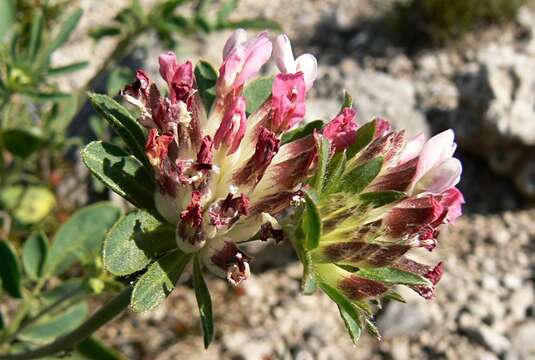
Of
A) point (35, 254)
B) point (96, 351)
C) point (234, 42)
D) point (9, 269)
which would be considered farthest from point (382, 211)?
point (35, 254)

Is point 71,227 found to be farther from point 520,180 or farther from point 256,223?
point 520,180

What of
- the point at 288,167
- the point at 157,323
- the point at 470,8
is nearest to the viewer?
the point at 288,167

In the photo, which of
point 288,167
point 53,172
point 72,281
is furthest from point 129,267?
point 53,172

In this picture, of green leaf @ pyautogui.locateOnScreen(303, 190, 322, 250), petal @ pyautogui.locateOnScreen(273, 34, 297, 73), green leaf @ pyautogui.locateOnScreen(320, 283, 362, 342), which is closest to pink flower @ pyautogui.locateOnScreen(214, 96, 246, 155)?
petal @ pyautogui.locateOnScreen(273, 34, 297, 73)

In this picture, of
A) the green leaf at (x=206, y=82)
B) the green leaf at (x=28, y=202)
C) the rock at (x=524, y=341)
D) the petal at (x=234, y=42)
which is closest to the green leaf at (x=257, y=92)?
the green leaf at (x=206, y=82)

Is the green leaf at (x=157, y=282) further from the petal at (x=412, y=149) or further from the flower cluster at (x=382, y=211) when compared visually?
the petal at (x=412, y=149)

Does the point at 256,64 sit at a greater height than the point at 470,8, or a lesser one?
greater
